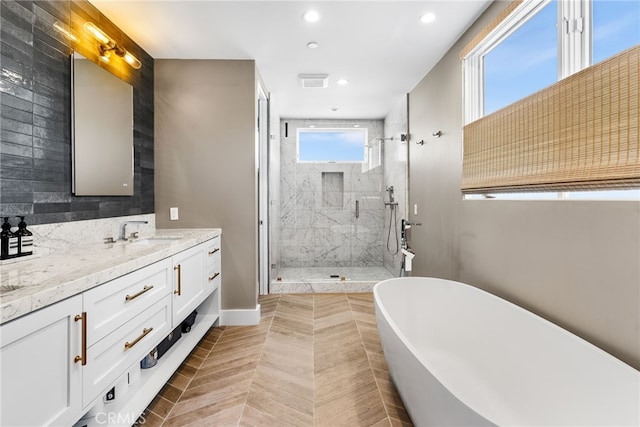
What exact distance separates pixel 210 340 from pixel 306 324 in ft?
2.96

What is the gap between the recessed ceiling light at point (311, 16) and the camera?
2157 millimetres

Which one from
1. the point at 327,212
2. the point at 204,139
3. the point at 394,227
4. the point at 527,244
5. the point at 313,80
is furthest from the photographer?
the point at 327,212

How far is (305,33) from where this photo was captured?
242cm

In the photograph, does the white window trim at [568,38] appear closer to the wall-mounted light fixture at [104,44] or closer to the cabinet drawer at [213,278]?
the cabinet drawer at [213,278]

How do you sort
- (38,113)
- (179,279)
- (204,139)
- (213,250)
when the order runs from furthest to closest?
(204,139) < (213,250) < (179,279) < (38,113)

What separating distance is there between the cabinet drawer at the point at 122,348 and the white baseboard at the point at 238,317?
3.58 ft

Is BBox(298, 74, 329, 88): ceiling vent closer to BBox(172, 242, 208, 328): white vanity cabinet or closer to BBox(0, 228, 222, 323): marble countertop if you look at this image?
BBox(172, 242, 208, 328): white vanity cabinet

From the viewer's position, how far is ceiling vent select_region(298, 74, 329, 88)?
3.20 m

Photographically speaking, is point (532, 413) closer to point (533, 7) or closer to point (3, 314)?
point (3, 314)

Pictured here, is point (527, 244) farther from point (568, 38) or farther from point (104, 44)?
point (104, 44)

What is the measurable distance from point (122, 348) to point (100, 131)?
157 cm

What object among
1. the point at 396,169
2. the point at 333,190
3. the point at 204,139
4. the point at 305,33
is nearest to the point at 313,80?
the point at 305,33

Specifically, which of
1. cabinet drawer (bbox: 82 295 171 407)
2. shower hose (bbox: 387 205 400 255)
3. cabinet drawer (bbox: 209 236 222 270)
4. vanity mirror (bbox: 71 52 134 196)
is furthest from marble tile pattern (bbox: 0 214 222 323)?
shower hose (bbox: 387 205 400 255)

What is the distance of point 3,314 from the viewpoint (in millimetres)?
848
